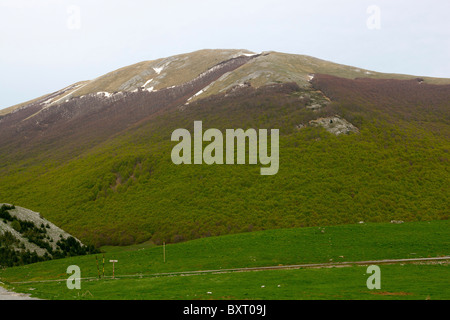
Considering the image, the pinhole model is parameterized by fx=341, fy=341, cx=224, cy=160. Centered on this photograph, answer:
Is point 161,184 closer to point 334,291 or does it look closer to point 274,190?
point 274,190

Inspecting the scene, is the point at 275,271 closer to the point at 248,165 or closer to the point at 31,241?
the point at 31,241

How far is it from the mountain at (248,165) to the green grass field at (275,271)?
38.9 feet

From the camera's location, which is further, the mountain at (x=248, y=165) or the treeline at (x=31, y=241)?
the mountain at (x=248, y=165)

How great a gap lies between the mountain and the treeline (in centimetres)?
846

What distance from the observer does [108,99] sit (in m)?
151
